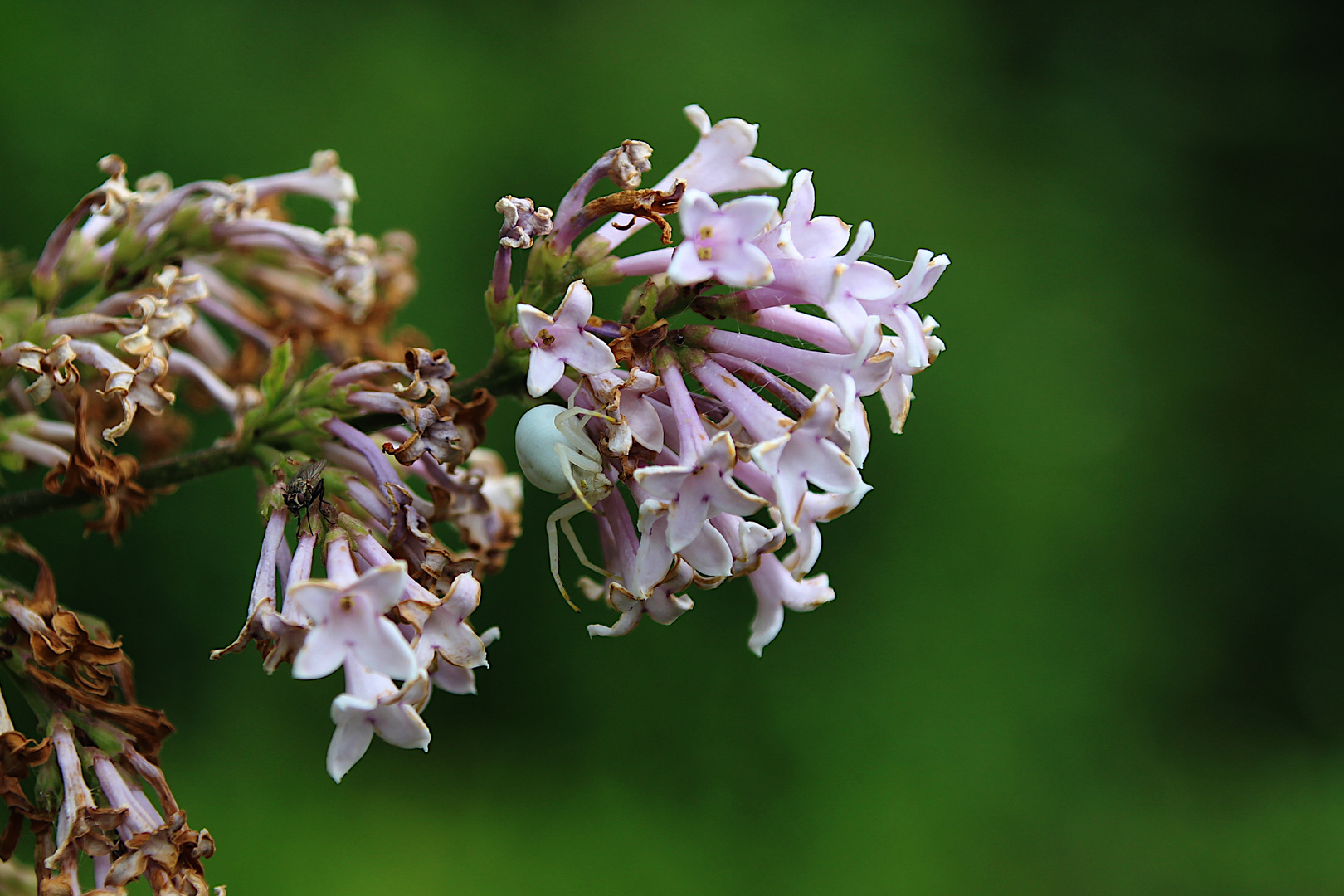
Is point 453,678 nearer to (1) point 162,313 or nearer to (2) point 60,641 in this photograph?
(2) point 60,641

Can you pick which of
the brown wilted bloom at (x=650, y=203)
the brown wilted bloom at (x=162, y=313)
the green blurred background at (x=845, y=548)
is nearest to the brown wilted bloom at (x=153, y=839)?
the brown wilted bloom at (x=162, y=313)

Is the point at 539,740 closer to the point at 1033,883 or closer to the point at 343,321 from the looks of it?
the point at 1033,883

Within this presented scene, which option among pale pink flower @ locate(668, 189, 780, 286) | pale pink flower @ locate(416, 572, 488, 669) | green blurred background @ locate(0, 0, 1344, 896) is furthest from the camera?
green blurred background @ locate(0, 0, 1344, 896)

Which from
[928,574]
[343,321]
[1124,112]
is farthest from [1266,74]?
[343,321]

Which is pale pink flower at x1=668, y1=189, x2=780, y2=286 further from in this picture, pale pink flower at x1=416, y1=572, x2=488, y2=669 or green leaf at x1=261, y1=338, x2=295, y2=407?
green leaf at x1=261, y1=338, x2=295, y2=407

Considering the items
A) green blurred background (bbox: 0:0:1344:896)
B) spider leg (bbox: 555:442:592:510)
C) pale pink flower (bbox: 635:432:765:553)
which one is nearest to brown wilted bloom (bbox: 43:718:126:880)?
spider leg (bbox: 555:442:592:510)

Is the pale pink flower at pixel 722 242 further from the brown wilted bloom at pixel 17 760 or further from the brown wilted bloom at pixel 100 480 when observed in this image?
the brown wilted bloom at pixel 17 760

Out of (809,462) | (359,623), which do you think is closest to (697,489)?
(809,462)
